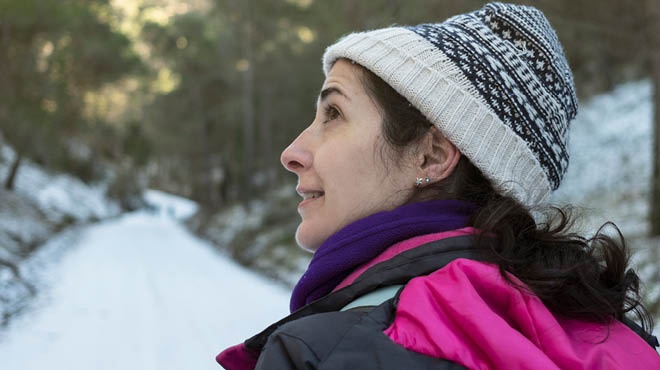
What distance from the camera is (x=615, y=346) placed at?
1.27 metres

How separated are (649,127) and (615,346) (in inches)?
645

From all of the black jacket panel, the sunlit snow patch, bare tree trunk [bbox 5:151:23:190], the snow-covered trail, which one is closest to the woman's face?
the black jacket panel

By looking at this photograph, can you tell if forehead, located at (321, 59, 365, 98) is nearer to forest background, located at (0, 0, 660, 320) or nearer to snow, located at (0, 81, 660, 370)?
snow, located at (0, 81, 660, 370)

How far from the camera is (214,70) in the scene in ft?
97.6

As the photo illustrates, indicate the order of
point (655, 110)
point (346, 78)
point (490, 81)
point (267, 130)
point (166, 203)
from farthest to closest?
point (166, 203), point (267, 130), point (655, 110), point (346, 78), point (490, 81)

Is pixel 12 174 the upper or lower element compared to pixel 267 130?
upper

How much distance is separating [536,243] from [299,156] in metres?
0.59

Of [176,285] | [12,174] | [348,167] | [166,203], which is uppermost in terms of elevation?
[166,203]

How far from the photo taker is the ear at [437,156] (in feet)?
5.03

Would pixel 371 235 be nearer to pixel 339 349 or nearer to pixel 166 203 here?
pixel 339 349

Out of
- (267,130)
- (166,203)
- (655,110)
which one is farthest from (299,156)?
(166,203)

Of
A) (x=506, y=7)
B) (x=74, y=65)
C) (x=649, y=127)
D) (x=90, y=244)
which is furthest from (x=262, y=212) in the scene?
(x=506, y=7)

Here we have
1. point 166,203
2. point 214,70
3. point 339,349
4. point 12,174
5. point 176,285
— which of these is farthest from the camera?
point 166,203

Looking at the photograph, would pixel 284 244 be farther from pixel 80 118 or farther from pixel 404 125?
pixel 404 125
